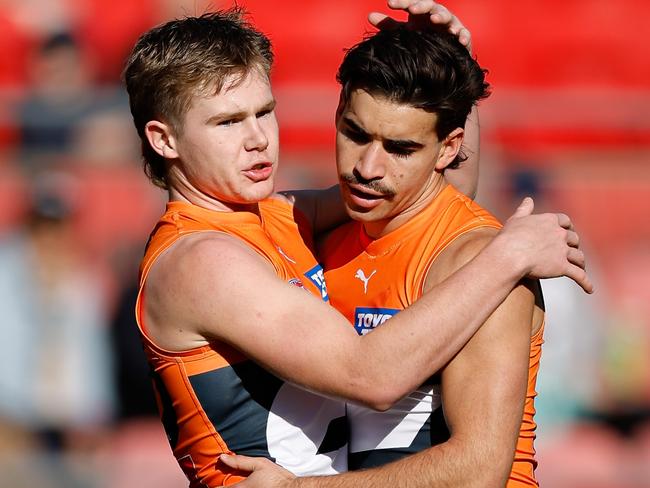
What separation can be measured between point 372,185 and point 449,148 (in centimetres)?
31

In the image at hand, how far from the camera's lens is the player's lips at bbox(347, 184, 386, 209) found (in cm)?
360

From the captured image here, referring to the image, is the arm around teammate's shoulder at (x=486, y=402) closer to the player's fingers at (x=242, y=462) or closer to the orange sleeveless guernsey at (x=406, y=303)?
the orange sleeveless guernsey at (x=406, y=303)

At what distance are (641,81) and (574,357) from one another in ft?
12.6

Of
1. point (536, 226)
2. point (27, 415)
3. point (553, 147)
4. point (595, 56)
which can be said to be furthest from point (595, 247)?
point (536, 226)

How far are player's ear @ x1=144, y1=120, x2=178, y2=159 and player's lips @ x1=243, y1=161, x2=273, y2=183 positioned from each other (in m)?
0.25

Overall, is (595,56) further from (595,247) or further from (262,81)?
(262,81)

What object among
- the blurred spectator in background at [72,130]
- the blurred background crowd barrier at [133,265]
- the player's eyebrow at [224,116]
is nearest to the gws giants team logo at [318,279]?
the player's eyebrow at [224,116]

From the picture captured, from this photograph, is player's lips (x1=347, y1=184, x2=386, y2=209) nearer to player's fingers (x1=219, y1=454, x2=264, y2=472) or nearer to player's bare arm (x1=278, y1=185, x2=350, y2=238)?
player's bare arm (x1=278, y1=185, x2=350, y2=238)

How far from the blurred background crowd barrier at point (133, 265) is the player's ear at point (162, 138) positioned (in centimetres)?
317

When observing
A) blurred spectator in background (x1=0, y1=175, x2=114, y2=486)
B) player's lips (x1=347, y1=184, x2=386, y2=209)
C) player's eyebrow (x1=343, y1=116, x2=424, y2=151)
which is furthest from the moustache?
blurred spectator in background (x1=0, y1=175, x2=114, y2=486)

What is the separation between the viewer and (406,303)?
349 centimetres

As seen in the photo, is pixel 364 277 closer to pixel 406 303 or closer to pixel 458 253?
pixel 406 303

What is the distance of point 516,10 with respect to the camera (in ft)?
32.1

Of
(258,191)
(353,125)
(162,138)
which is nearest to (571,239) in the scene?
(353,125)
